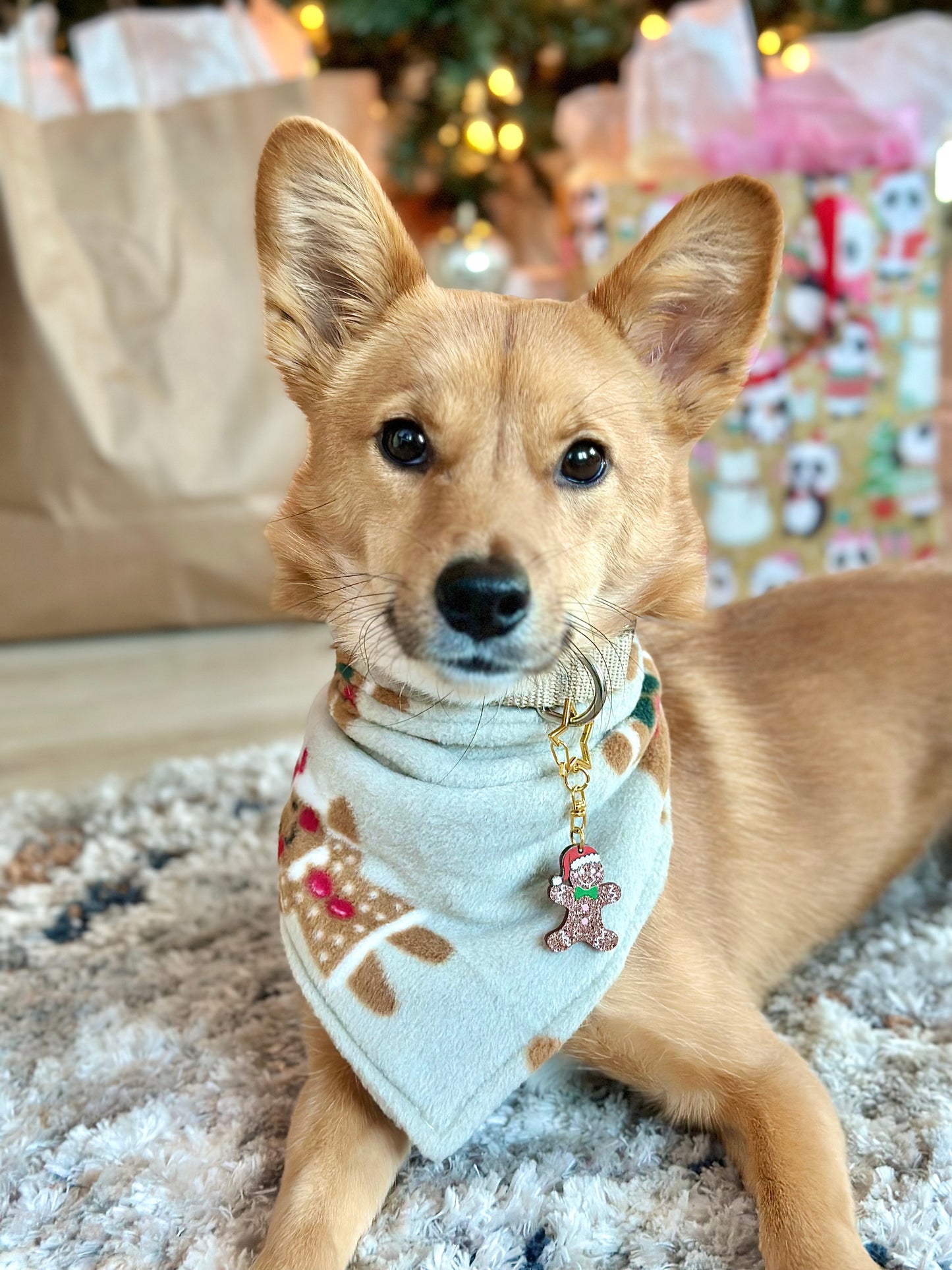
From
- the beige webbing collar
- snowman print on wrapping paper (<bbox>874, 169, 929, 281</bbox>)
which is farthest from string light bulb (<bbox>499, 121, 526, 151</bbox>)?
the beige webbing collar

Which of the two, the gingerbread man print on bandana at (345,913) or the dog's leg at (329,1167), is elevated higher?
the gingerbread man print on bandana at (345,913)

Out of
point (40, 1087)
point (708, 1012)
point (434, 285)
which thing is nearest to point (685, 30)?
point (434, 285)

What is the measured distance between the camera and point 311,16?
320cm

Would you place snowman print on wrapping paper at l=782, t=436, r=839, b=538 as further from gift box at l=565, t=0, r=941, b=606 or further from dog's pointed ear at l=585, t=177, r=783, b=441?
dog's pointed ear at l=585, t=177, r=783, b=441

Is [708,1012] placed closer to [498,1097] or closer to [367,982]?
[498,1097]

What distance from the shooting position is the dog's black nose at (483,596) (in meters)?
0.90

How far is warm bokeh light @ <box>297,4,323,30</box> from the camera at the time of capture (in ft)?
10.4

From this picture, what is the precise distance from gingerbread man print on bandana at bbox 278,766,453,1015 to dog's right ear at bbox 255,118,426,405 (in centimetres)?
47

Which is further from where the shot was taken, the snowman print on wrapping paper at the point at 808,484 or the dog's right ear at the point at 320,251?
the snowman print on wrapping paper at the point at 808,484

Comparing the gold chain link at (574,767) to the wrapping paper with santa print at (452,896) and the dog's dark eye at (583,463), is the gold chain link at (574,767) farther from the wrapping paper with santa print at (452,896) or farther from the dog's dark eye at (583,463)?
the dog's dark eye at (583,463)

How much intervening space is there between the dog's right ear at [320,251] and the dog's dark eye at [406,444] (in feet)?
0.53

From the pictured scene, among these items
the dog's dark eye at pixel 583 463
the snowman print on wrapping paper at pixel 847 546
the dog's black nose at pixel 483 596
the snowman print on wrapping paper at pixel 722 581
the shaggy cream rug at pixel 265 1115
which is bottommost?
the snowman print on wrapping paper at pixel 722 581

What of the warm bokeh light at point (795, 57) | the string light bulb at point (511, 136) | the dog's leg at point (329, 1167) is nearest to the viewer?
the dog's leg at point (329, 1167)

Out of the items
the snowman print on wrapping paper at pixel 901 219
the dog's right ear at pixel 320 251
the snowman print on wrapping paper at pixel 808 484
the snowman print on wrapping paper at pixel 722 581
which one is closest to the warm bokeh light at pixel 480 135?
the snowman print on wrapping paper at pixel 901 219
